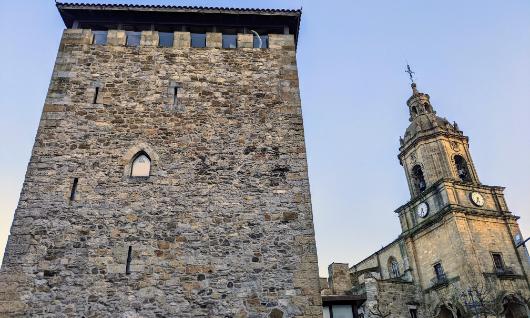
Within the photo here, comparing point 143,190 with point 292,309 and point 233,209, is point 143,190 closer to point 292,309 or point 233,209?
point 233,209

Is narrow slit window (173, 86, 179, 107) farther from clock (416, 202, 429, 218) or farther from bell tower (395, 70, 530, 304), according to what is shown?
clock (416, 202, 429, 218)

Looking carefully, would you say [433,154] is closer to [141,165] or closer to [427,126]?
[427,126]

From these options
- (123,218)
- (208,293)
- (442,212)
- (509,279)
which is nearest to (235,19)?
(123,218)

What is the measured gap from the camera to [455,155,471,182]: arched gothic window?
2956 cm

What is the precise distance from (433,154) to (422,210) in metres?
3.72

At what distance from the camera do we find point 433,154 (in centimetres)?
2927

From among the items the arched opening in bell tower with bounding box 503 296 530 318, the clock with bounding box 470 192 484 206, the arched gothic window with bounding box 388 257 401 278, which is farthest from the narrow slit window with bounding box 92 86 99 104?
the arched gothic window with bounding box 388 257 401 278

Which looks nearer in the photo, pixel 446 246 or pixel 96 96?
pixel 96 96

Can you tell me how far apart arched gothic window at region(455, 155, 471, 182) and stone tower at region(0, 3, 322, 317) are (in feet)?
74.9

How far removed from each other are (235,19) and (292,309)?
6.76 metres

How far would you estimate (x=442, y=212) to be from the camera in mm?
27172

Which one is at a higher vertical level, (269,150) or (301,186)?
(269,150)

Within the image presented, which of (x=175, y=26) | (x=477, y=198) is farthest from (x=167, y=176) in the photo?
(x=477, y=198)

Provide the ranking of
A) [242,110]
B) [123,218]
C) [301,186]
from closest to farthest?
[123,218]
[301,186]
[242,110]
